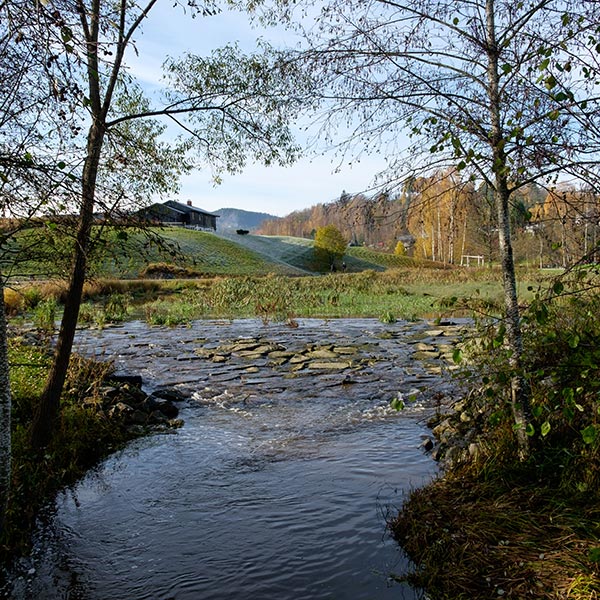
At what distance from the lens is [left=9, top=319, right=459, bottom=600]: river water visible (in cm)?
447

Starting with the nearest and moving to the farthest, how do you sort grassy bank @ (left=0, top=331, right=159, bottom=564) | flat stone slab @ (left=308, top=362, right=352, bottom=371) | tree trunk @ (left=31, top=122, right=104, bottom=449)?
1. grassy bank @ (left=0, top=331, right=159, bottom=564)
2. tree trunk @ (left=31, top=122, right=104, bottom=449)
3. flat stone slab @ (left=308, top=362, right=352, bottom=371)

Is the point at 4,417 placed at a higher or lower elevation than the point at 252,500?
higher

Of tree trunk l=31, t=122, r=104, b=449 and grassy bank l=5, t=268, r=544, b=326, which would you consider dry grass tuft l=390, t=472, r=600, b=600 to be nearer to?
tree trunk l=31, t=122, r=104, b=449

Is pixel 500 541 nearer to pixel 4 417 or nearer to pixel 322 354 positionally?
pixel 4 417

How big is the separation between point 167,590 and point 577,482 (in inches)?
151

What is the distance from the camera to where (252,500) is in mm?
5918

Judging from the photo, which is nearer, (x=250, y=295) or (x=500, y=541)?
(x=500, y=541)

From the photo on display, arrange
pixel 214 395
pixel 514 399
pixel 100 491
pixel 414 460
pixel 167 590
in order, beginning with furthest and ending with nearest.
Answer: pixel 214 395 < pixel 414 460 < pixel 100 491 < pixel 514 399 < pixel 167 590

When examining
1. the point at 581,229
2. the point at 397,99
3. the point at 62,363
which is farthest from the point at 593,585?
the point at 62,363

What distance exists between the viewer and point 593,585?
3.48 metres

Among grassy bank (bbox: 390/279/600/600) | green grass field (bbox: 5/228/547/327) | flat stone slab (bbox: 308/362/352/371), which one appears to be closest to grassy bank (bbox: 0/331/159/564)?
green grass field (bbox: 5/228/547/327)

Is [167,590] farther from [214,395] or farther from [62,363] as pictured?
[214,395]

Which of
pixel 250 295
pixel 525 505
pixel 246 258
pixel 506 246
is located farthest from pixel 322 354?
pixel 246 258

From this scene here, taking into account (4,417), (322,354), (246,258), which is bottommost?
(322,354)
